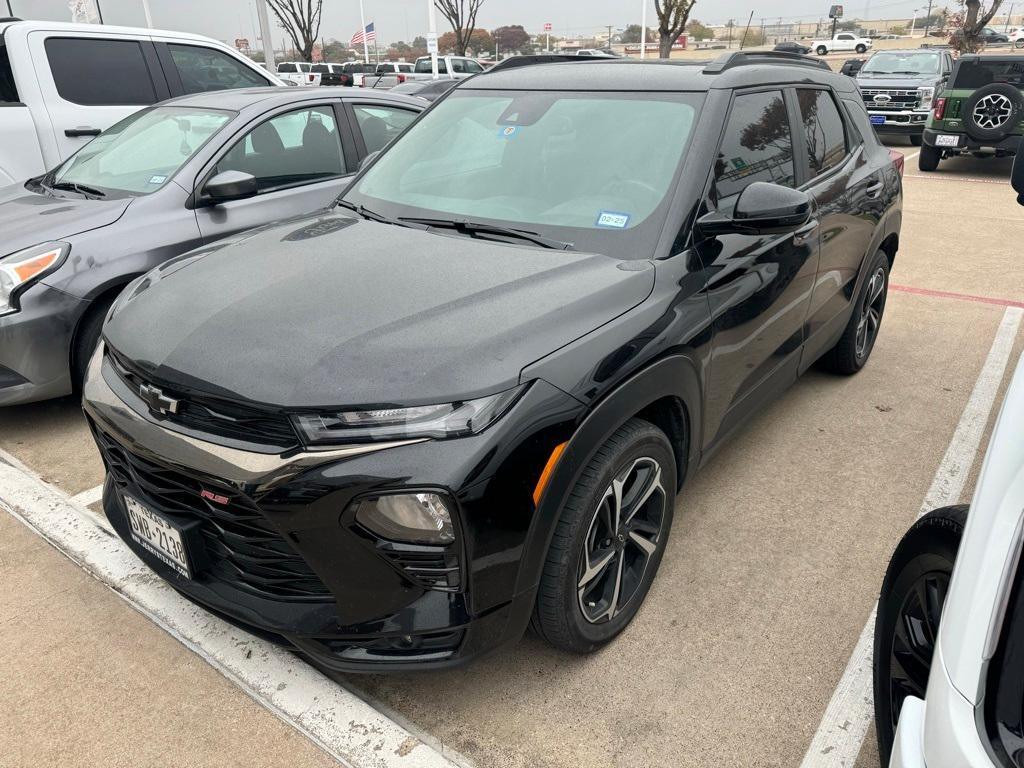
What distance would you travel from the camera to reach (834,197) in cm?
361

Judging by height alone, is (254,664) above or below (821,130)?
below

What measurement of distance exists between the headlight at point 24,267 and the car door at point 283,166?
75 cm

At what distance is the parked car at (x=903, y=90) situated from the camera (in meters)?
14.2

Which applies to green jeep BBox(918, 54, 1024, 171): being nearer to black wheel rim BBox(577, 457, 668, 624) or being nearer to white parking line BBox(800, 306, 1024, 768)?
white parking line BBox(800, 306, 1024, 768)

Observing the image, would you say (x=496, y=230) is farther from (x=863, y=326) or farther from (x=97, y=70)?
(x=97, y=70)

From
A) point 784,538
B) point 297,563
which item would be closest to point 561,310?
point 297,563

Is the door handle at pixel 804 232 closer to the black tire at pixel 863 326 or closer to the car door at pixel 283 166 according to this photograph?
the black tire at pixel 863 326

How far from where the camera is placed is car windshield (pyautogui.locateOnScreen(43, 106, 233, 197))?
4.41 meters

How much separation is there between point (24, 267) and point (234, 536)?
7.93 feet

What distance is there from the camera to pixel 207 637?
99.8 inches

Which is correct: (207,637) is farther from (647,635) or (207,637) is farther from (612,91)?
(612,91)

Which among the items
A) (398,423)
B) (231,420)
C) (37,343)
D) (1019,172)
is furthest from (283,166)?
(1019,172)

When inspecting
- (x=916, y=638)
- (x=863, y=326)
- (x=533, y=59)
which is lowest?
(x=863, y=326)

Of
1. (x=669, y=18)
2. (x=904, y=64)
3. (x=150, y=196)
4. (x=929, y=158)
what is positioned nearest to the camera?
(x=150, y=196)
